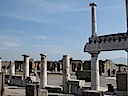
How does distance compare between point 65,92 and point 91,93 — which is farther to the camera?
point 65,92

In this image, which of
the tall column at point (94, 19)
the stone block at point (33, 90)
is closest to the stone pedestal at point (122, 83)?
the tall column at point (94, 19)

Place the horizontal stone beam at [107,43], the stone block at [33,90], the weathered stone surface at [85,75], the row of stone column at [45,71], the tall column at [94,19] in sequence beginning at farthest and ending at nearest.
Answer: the weathered stone surface at [85,75]
the row of stone column at [45,71]
the tall column at [94,19]
the horizontal stone beam at [107,43]
the stone block at [33,90]

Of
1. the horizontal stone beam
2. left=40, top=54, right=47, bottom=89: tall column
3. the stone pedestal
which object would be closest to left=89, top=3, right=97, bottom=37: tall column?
the horizontal stone beam

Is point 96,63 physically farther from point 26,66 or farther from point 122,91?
point 26,66

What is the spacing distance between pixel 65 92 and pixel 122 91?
4480mm

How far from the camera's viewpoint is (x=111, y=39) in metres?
15.9

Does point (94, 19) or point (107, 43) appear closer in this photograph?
point (107, 43)

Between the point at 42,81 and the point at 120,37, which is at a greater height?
the point at 120,37

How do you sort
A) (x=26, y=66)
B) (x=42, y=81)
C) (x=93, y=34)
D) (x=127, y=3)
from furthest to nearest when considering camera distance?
1. (x=26, y=66)
2. (x=42, y=81)
3. (x=93, y=34)
4. (x=127, y=3)

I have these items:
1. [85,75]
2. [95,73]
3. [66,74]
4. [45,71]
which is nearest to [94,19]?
[95,73]

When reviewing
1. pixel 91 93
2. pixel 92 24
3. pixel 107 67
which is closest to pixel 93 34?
pixel 92 24

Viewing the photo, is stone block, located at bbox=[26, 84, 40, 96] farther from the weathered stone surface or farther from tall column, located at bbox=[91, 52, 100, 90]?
the weathered stone surface

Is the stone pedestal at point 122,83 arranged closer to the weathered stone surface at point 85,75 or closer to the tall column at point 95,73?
the tall column at point 95,73

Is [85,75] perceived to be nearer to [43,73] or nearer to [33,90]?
[43,73]
